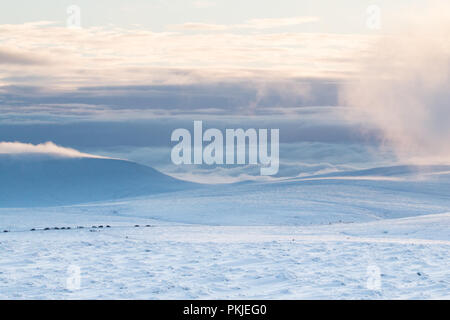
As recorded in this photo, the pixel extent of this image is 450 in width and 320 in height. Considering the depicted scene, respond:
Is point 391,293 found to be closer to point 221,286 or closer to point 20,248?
point 221,286

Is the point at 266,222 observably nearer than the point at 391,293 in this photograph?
No

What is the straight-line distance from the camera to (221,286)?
46.1ft

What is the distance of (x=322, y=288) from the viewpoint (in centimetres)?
1383

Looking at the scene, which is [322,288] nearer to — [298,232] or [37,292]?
[37,292]

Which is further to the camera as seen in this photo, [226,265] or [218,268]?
[226,265]

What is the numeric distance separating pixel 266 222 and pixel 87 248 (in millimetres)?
35622

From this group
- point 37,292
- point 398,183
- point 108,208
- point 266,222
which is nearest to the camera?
point 37,292

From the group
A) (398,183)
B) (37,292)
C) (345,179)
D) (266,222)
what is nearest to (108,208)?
(266,222)
